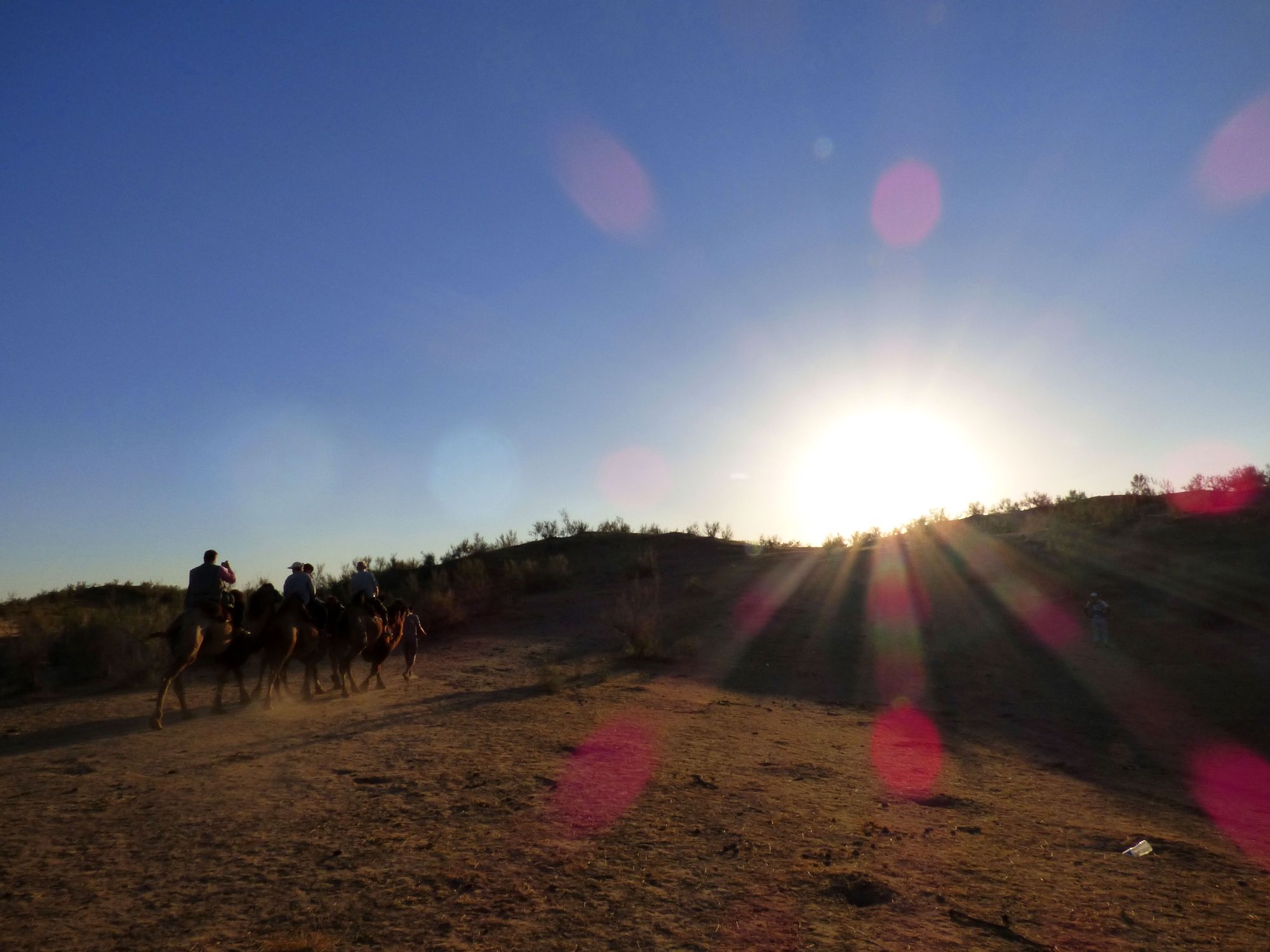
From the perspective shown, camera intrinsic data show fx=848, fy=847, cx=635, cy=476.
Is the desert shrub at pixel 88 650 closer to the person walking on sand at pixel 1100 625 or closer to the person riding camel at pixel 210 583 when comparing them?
the person riding camel at pixel 210 583

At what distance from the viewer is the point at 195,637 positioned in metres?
11.8

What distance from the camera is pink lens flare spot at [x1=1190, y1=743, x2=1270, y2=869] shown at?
912 cm

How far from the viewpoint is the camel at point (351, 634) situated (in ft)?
49.9

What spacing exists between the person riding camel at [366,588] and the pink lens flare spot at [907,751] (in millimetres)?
8990

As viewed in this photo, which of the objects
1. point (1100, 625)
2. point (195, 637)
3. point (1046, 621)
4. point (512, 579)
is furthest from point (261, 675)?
point (1046, 621)

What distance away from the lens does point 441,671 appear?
61.1ft

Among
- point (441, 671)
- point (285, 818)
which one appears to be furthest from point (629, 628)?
point (285, 818)

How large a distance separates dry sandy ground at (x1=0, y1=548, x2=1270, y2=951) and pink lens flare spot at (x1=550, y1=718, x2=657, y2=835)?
0.15ft

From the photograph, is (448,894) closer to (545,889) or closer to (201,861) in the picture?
(545,889)

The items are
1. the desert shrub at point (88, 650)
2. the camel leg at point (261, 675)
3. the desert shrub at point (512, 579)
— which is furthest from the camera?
the desert shrub at point (512, 579)

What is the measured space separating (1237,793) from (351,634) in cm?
1408

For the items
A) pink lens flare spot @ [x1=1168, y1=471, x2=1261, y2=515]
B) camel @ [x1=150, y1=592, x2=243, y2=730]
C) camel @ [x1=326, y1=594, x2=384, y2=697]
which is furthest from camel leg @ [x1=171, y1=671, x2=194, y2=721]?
pink lens flare spot @ [x1=1168, y1=471, x2=1261, y2=515]

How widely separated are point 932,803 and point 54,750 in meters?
10.7

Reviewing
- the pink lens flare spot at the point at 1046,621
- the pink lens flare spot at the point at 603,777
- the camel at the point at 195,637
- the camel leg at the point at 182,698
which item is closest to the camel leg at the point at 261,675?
the camel leg at the point at 182,698
